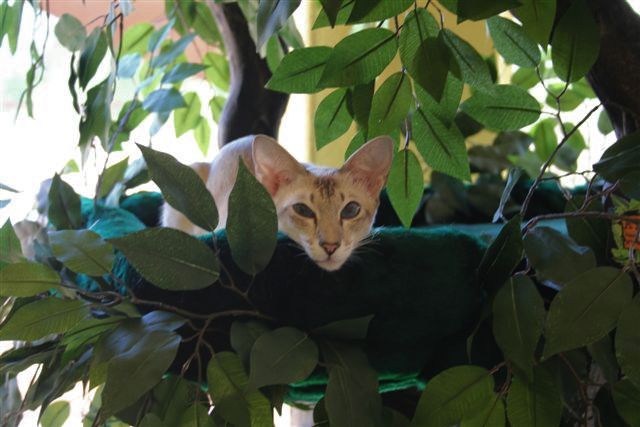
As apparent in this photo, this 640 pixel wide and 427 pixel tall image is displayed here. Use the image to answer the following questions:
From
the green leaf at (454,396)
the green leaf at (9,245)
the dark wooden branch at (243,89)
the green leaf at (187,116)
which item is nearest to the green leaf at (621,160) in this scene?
the green leaf at (454,396)

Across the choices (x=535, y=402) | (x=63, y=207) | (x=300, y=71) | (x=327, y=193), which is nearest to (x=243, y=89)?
(x=327, y=193)

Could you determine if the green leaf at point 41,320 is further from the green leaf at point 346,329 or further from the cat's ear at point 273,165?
the cat's ear at point 273,165

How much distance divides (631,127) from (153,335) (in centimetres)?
54

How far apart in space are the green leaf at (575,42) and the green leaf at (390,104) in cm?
14

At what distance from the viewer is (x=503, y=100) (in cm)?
70

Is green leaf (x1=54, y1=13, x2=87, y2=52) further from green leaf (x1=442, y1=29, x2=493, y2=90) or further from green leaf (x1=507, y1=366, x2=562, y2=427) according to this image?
green leaf (x1=507, y1=366, x2=562, y2=427)

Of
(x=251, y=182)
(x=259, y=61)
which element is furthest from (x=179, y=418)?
(x=259, y=61)

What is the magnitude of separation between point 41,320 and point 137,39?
0.88 m

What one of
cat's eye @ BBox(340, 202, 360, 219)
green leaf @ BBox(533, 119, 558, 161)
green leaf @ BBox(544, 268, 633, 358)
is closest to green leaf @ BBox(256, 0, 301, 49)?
green leaf @ BBox(544, 268, 633, 358)

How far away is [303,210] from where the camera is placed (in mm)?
901

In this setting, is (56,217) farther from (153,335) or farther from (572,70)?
(572,70)

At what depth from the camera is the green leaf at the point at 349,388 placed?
Answer: 0.55 metres

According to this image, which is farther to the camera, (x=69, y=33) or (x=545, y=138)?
(x=545, y=138)

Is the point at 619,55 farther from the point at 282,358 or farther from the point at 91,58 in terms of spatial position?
the point at 91,58
